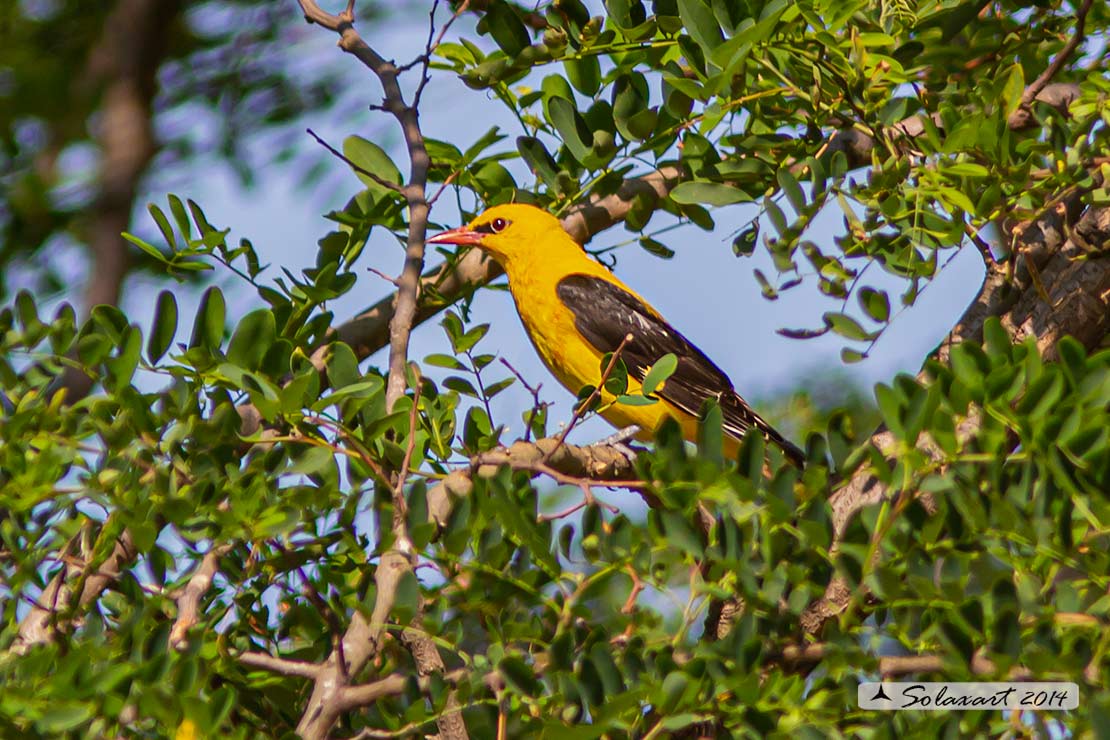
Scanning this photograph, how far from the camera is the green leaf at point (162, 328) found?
249cm

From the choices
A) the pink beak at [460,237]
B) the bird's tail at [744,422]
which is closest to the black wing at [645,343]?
the bird's tail at [744,422]

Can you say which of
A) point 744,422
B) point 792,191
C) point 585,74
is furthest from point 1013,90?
point 744,422

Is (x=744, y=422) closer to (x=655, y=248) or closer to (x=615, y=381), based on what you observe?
(x=655, y=248)

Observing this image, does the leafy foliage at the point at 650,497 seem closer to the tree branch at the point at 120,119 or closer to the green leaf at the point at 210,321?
the green leaf at the point at 210,321

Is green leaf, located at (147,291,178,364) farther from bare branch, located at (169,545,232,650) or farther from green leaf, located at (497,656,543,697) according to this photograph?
green leaf, located at (497,656,543,697)

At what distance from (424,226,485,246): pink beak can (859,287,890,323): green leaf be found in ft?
5.12

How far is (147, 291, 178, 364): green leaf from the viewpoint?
2486 mm

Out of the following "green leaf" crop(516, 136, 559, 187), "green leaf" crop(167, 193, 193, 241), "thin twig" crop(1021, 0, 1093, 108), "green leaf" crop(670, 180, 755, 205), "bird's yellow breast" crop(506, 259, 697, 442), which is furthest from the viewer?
"bird's yellow breast" crop(506, 259, 697, 442)

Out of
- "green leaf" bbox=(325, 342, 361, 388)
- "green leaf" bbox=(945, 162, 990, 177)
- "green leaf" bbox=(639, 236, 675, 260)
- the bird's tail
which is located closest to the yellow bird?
the bird's tail

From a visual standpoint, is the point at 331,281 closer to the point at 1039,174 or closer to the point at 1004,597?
the point at 1039,174

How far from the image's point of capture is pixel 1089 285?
10.5 feet

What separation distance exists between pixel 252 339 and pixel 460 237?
197 centimetres

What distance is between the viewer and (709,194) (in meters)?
3.09

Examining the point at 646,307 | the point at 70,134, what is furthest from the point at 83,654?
the point at 70,134
